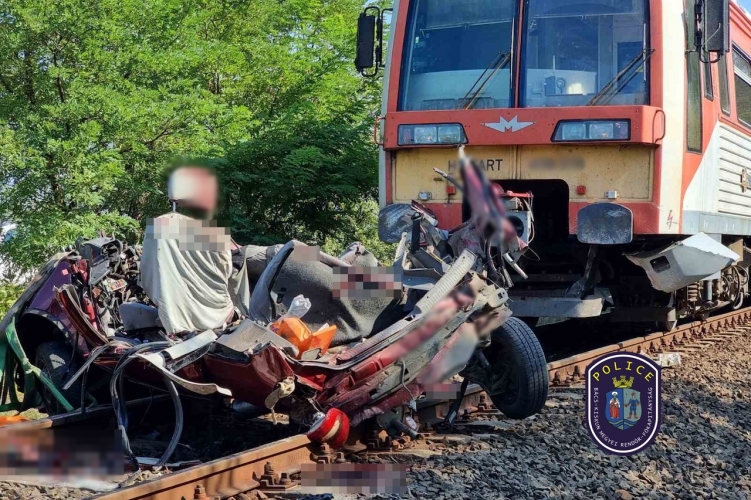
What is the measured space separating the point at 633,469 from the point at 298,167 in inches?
330

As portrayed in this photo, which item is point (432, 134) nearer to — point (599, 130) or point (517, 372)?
point (599, 130)

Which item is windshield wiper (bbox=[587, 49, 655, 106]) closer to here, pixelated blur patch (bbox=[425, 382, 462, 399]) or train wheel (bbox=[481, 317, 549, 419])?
train wheel (bbox=[481, 317, 549, 419])

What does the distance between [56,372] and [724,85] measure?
7.52 metres

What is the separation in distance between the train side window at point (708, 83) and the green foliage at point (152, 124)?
17.8 ft

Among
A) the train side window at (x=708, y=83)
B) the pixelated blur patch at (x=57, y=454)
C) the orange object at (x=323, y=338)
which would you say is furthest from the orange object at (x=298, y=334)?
the train side window at (x=708, y=83)

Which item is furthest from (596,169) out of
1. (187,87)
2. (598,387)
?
(187,87)

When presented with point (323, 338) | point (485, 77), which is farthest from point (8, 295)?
point (323, 338)

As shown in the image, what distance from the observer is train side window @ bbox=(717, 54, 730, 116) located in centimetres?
996

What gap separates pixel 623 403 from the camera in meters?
4.80

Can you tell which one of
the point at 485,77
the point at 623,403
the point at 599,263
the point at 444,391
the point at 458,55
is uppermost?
the point at 458,55

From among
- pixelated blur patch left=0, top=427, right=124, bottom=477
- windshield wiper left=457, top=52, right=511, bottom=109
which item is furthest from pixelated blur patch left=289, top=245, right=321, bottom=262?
windshield wiper left=457, top=52, right=511, bottom=109

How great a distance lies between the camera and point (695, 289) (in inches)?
402

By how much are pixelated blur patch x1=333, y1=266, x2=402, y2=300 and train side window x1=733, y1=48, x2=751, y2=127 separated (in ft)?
22.3

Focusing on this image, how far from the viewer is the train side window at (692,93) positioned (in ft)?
28.3
